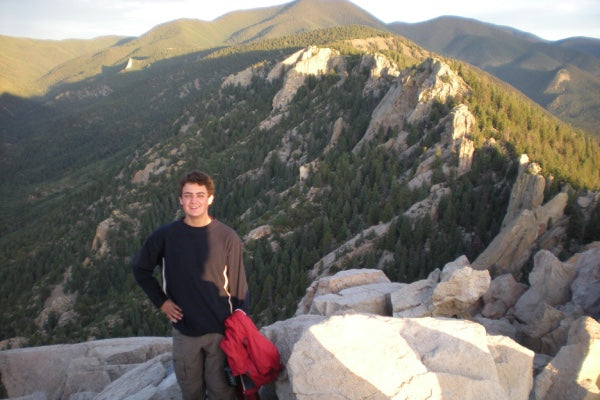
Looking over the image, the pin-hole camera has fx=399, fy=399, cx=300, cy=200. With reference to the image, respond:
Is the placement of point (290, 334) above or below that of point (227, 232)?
below

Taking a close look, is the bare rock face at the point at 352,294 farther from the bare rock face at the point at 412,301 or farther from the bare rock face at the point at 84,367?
the bare rock face at the point at 84,367

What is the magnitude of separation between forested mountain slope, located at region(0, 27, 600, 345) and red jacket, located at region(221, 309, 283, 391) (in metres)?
28.3

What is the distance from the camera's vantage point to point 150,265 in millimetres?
8656

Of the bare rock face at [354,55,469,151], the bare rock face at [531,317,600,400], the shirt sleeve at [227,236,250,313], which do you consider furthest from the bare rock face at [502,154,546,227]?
the shirt sleeve at [227,236,250,313]

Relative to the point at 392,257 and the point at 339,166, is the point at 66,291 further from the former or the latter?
the point at 392,257

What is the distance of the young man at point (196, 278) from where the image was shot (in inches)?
331

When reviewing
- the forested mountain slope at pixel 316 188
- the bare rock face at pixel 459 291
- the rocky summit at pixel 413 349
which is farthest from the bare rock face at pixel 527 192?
the bare rock face at pixel 459 291

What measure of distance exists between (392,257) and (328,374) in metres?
35.3

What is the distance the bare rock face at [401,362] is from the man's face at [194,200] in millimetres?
3556

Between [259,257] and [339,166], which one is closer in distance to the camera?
[259,257]

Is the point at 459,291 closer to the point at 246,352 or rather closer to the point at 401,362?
the point at 401,362

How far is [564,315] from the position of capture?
12500mm

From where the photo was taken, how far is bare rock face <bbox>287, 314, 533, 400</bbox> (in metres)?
7.82

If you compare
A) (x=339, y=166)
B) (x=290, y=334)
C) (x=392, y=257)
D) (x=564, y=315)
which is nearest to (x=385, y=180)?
(x=339, y=166)
